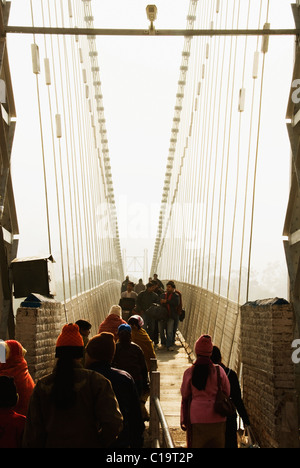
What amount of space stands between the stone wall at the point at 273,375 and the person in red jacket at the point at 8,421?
79.6 inches

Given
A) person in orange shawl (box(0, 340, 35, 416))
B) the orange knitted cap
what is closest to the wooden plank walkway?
person in orange shawl (box(0, 340, 35, 416))

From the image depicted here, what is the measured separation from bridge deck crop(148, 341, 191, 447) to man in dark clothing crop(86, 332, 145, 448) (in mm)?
2523

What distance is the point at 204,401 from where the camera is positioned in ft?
14.5

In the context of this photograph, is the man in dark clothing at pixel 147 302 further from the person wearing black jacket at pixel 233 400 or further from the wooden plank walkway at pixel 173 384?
the person wearing black jacket at pixel 233 400

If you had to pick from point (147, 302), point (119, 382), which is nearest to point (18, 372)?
point (119, 382)

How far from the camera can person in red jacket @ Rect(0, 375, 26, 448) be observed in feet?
11.0

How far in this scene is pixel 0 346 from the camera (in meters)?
4.09

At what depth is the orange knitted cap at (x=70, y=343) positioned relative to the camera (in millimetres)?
3389

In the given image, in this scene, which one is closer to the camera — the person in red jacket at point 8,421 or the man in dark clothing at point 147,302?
the person in red jacket at point 8,421

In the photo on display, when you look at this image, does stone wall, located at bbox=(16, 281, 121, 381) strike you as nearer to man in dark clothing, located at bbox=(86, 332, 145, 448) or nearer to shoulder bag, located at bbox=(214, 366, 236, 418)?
shoulder bag, located at bbox=(214, 366, 236, 418)

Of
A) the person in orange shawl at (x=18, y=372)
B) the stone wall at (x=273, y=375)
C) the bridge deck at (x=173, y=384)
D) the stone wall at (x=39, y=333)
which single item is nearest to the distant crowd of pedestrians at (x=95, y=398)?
the person in orange shawl at (x=18, y=372)
